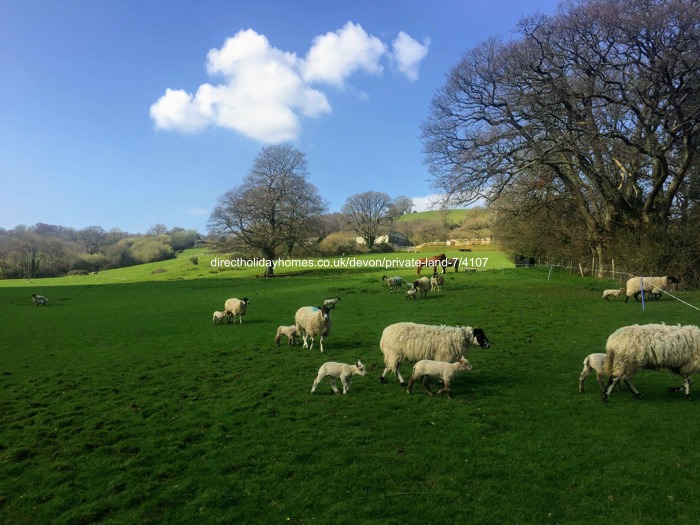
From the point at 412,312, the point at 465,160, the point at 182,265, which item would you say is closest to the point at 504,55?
the point at 465,160

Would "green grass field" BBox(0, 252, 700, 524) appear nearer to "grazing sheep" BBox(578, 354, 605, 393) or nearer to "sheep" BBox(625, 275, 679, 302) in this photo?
"grazing sheep" BBox(578, 354, 605, 393)

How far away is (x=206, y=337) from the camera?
1648 centimetres

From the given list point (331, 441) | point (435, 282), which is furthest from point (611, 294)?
point (331, 441)

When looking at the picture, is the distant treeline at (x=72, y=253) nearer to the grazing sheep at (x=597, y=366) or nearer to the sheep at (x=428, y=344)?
the sheep at (x=428, y=344)

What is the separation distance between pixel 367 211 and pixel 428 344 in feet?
295

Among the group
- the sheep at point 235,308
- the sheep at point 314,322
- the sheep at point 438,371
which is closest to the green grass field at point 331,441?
the sheep at point 438,371

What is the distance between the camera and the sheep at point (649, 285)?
20469 mm

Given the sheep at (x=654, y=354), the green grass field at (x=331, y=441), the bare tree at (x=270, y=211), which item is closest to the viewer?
the green grass field at (x=331, y=441)

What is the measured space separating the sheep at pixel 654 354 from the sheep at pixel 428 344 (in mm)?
2605

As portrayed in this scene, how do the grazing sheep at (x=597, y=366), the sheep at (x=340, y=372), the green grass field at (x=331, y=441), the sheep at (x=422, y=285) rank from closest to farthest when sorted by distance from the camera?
the green grass field at (x=331, y=441) → the grazing sheep at (x=597, y=366) → the sheep at (x=340, y=372) → the sheep at (x=422, y=285)

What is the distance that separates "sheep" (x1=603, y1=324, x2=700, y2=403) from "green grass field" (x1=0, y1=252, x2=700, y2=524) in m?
0.53

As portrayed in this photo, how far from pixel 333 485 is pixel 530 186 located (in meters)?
30.6

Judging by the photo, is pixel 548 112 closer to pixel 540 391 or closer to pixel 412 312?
pixel 412 312

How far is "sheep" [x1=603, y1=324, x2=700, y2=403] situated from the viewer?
26.4 feet
